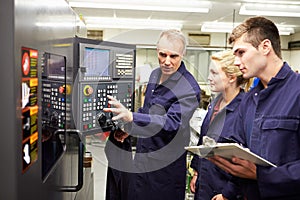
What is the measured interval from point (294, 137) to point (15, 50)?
1114 mm

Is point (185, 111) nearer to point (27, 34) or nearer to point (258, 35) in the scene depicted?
point (258, 35)

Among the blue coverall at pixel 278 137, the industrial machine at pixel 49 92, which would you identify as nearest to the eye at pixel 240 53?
the blue coverall at pixel 278 137

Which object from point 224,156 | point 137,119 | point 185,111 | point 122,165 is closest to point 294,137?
point 224,156

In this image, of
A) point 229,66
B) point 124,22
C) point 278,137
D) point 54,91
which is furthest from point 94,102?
point 124,22

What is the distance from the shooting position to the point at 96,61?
4.75 ft

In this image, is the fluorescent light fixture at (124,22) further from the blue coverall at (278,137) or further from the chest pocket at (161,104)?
the blue coverall at (278,137)

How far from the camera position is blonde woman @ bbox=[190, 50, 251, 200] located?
5.96 feet

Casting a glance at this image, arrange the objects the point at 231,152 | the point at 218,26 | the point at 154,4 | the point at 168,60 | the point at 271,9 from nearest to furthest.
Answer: the point at 231,152 < the point at 168,60 < the point at 154,4 < the point at 271,9 < the point at 218,26

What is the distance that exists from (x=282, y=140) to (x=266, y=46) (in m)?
0.44

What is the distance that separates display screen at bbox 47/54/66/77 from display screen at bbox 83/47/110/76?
137 mm

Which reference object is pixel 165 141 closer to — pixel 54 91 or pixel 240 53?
pixel 240 53

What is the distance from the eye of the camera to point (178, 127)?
1.76 metres

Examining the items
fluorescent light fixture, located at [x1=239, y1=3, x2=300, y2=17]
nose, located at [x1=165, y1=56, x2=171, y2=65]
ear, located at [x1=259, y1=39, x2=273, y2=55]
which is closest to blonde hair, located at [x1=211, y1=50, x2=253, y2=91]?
nose, located at [x1=165, y1=56, x2=171, y2=65]

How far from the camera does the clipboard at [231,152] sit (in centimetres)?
116
